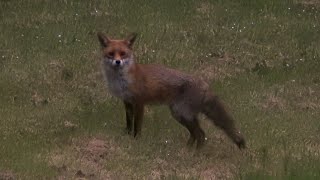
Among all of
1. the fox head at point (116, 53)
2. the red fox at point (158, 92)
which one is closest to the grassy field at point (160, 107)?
the red fox at point (158, 92)

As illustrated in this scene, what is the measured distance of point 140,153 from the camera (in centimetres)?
998

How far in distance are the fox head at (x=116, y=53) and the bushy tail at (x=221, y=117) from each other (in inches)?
45.5

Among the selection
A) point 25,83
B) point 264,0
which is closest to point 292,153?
point 25,83

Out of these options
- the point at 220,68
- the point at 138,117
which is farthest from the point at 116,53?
the point at 220,68

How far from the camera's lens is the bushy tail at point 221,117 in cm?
1023

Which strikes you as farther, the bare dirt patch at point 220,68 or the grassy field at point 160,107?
the bare dirt patch at point 220,68

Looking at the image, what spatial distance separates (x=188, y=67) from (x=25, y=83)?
9.98 feet

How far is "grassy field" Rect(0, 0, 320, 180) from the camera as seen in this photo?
9.54m

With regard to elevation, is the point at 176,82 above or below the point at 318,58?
above

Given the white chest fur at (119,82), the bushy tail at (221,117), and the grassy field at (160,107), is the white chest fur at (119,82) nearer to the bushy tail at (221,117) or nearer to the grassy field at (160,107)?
the grassy field at (160,107)

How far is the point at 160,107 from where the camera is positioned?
11805 millimetres

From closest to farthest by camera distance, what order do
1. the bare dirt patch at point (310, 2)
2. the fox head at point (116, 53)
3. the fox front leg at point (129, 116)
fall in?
the fox head at point (116, 53), the fox front leg at point (129, 116), the bare dirt patch at point (310, 2)

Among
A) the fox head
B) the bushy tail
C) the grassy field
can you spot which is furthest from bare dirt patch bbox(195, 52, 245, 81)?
the fox head

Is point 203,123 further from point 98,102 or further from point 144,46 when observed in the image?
point 144,46
